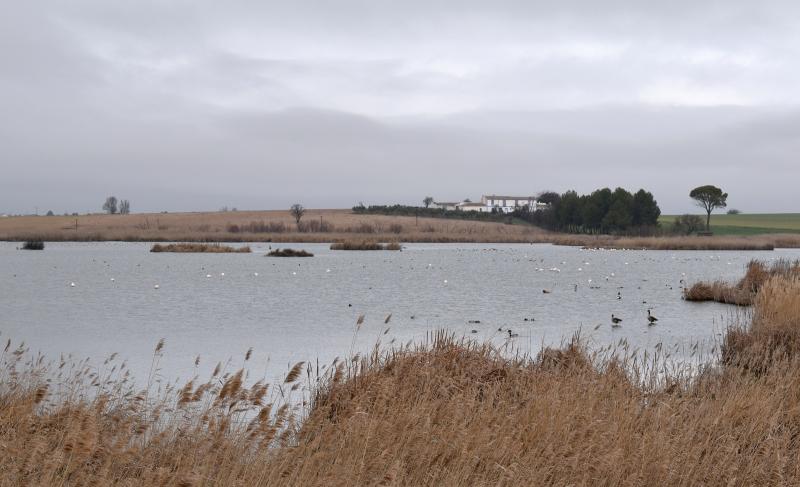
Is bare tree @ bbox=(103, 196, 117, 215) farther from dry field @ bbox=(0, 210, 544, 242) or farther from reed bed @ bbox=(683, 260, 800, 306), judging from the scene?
reed bed @ bbox=(683, 260, 800, 306)

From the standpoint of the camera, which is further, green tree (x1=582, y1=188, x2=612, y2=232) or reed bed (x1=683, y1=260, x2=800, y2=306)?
green tree (x1=582, y1=188, x2=612, y2=232)

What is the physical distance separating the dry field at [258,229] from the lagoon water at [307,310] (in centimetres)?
4506

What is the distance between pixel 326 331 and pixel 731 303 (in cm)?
1574

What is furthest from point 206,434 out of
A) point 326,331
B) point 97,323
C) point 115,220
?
point 115,220

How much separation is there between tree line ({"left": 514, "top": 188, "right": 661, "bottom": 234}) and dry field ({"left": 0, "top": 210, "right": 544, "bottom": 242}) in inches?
251

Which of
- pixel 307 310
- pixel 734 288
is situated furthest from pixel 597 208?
pixel 307 310

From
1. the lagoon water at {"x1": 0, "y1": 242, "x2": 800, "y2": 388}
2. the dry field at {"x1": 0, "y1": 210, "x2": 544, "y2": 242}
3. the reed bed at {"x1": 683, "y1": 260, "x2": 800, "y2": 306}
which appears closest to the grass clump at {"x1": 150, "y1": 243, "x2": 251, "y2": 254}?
the lagoon water at {"x1": 0, "y1": 242, "x2": 800, "y2": 388}

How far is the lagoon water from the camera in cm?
1588

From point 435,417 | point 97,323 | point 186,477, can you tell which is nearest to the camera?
point 186,477

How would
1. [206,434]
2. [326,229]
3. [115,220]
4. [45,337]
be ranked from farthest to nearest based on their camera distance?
[115,220] < [326,229] < [45,337] < [206,434]

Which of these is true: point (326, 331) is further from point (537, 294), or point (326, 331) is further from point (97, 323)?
point (537, 294)

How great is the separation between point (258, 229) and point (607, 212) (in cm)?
5396

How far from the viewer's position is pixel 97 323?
20031 mm

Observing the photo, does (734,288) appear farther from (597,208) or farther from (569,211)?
(569,211)
